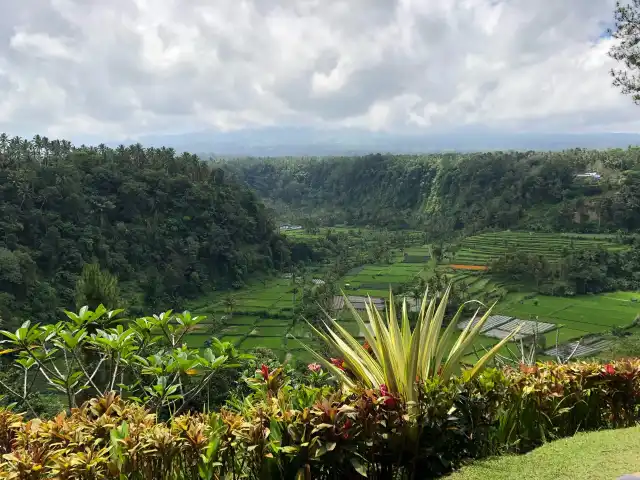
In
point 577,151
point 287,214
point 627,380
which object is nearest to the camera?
point 627,380

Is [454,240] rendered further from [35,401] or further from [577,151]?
[35,401]

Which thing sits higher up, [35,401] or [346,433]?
[346,433]

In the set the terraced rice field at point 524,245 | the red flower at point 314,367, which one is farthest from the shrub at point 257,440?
the terraced rice field at point 524,245

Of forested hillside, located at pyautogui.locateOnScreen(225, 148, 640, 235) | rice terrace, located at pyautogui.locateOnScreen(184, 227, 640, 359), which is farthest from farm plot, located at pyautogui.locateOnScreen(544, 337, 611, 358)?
forested hillside, located at pyautogui.locateOnScreen(225, 148, 640, 235)

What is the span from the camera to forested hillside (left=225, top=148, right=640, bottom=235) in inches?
1702

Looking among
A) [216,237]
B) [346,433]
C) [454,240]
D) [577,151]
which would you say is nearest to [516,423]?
[346,433]

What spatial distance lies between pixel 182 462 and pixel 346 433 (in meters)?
0.69

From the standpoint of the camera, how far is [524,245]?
128 ft

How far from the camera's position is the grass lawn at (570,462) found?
2205 mm

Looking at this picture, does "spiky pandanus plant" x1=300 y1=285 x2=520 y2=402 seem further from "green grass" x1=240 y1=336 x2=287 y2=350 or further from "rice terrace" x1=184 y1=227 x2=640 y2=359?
"green grass" x1=240 y1=336 x2=287 y2=350

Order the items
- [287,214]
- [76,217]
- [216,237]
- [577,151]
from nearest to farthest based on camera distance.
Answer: [76,217]
[216,237]
[577,151]
[287,214]

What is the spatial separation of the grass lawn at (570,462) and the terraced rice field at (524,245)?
3460 cm

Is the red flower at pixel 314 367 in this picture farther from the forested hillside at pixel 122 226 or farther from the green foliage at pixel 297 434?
the forested hillside at pixel 122 226

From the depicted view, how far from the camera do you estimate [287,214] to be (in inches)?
2904
